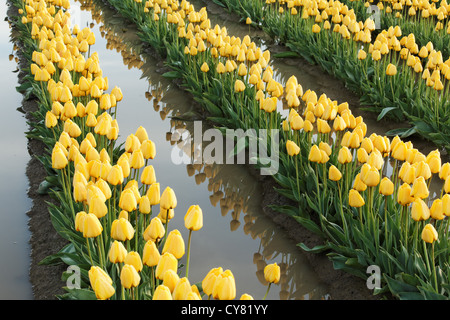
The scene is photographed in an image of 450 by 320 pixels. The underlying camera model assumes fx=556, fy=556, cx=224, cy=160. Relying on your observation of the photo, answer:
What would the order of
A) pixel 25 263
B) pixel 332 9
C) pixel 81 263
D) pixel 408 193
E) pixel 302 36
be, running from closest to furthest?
1. pixel 408 193
2. pixel 81 263
3. pixel 25 263
4. pixel 332 9
5. pixel 302 36

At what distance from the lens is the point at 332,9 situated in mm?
7543

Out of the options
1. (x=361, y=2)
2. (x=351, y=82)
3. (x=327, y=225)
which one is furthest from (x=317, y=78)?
(x=327, y=225)

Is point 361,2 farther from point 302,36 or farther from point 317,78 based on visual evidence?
point 317,78

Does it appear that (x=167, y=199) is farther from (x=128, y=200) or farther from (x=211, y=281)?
(x=211, y=281)

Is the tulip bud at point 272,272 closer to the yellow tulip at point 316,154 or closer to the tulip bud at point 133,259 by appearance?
the tulip bud at point 133,259

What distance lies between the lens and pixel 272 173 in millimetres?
4586

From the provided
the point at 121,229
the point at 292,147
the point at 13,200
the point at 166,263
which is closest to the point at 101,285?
the point at 166,263

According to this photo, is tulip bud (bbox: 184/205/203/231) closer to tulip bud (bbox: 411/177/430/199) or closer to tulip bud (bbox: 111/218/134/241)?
tulip bud (bbox: 111/218/134/241)

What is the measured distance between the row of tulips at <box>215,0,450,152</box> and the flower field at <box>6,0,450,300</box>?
0.08 feet

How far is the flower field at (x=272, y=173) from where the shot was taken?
2.55 m

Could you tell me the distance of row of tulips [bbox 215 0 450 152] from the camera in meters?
5.45
